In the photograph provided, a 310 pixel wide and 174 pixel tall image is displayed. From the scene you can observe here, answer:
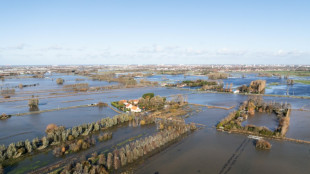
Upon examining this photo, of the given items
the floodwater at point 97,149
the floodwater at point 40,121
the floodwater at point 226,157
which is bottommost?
the floodwater at point 226,157

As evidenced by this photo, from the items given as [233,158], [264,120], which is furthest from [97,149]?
[264,120]

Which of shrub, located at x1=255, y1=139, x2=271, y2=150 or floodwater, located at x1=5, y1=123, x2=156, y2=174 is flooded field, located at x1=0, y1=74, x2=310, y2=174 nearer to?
floodwater, located at x1=5, y1=123, x2=156, y2=174

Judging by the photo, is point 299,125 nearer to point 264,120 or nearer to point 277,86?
point 264,120

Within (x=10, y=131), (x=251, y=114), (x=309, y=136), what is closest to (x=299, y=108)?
(x=251, y=114)

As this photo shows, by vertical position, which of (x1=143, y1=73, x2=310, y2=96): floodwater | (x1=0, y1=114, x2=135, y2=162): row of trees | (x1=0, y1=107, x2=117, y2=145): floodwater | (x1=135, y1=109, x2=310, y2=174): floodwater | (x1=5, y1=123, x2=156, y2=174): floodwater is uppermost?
(x1=143, y1=73, x2=310, y2=96): floodwater

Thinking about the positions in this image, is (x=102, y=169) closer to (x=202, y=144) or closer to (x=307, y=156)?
(x=202, y=144)

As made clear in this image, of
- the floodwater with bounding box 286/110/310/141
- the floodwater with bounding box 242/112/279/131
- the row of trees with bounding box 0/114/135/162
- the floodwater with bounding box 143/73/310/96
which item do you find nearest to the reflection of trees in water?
the floodwater with bounding box 286/110/310/141

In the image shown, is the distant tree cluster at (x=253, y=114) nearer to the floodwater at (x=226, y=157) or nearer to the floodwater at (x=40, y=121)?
the floodwater at (x=226, y=157)

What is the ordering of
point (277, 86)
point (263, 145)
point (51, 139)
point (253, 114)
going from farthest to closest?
point (277, 86) → point (253, 114) → point (51, 139) → point (263, 145)

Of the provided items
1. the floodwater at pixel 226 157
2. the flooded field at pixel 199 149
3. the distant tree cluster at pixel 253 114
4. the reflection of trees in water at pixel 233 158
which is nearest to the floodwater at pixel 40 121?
the flooded field at pixel 199 149

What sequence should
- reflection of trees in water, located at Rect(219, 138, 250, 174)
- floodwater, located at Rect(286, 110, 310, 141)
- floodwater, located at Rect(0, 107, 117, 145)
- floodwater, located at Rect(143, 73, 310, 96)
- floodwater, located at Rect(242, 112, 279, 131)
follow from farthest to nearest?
floodwater, located at Rect(143, 73, 310, 96) → floodwater, located at Rect(242, 112, 279, 131) → floodwater, located at Rect(0, 107, 117, 145) → floodwater, located at Rect(286, 110, 310, 141) → reflection of trees in water, located at Rect(219, 138, 250, 174)

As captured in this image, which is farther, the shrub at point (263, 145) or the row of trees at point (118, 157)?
the shrub at point (263, 145)
